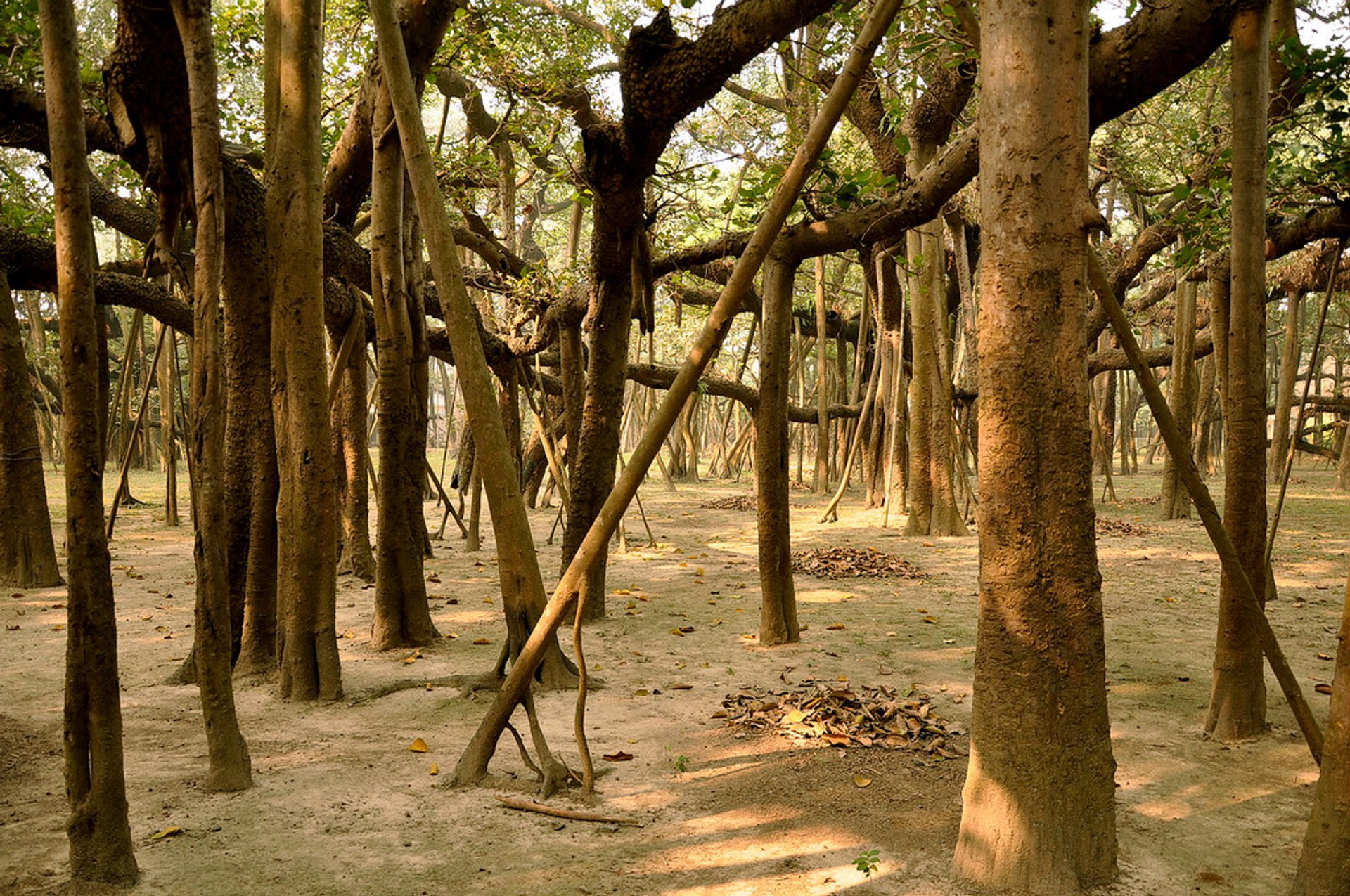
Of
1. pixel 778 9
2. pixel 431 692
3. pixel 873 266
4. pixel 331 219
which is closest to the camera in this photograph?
pixel 778 9

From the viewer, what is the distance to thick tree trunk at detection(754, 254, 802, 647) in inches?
215

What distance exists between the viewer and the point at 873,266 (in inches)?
470

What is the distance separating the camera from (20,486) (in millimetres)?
7352

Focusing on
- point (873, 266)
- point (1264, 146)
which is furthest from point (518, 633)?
point (873, 266)

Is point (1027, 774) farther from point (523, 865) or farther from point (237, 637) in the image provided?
point (237, 637)

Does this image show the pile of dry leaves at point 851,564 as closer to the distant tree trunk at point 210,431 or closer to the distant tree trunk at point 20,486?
the distant tree trunk at point 210,431

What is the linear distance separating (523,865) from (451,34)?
275 inches

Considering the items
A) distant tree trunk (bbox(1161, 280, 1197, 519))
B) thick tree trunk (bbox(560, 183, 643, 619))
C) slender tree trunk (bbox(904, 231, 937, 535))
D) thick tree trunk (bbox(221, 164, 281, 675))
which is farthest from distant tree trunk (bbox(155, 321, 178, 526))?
distant tree trunk (bbox(1161, 280, 1197, 519))

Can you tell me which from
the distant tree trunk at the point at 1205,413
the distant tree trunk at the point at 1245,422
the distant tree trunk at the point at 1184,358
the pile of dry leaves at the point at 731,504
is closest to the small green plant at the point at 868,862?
the distant tree trunk at the point at 1245,422

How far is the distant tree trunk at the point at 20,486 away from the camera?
723cm

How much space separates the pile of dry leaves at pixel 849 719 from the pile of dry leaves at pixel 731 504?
10.2m

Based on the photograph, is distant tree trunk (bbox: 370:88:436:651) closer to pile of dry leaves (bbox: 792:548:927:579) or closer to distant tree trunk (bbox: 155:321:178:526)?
pile of dry leaves (bbox: 792:548:927:579)

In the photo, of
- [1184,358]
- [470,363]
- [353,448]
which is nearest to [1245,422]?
[470,363]

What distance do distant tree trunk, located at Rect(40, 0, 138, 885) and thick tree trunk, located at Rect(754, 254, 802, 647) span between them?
3497 mm
